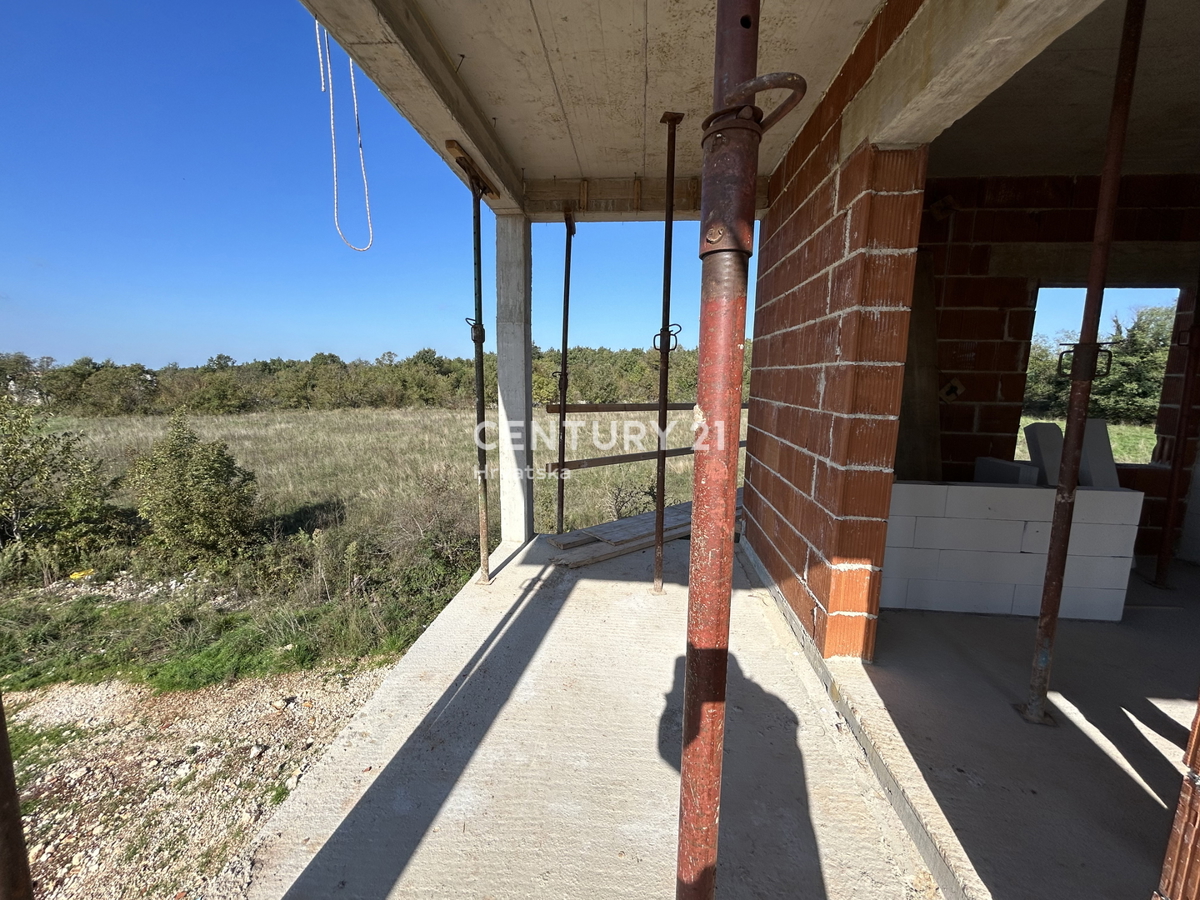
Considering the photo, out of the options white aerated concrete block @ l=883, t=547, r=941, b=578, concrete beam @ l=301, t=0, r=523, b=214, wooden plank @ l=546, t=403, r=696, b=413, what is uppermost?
concrete beam @ l=301, t=0, r=523, b=214

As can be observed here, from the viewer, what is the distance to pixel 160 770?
2439mm

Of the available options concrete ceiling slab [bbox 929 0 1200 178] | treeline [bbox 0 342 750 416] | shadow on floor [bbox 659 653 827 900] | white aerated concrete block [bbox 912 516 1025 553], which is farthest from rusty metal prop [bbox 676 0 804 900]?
treeline [bbox 0 342 750 416]

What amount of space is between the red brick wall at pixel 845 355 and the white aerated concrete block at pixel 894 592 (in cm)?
59

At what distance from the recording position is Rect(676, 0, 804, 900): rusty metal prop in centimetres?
93

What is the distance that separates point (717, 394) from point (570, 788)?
A: 1.69 m

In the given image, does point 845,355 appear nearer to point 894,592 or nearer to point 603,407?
point 894,592

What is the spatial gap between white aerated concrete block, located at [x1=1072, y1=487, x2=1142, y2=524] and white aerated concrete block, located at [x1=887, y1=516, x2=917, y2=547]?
2.61 feet

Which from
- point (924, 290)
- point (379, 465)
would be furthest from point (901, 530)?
point (379, 465)

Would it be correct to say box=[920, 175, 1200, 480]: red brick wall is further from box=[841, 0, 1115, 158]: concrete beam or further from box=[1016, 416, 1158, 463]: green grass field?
box=[1016, 416, 1158, 463]: green grass field

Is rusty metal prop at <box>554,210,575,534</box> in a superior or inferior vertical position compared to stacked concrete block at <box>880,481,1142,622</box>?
superior

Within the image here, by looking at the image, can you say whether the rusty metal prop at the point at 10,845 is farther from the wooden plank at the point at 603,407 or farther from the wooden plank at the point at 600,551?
the wooden plank at the point at 603,407

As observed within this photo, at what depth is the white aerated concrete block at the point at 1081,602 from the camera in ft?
9.19

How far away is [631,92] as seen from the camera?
9.27 ft

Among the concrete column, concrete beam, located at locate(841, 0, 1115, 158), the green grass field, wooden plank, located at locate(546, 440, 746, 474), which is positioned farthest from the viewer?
the green grass field
